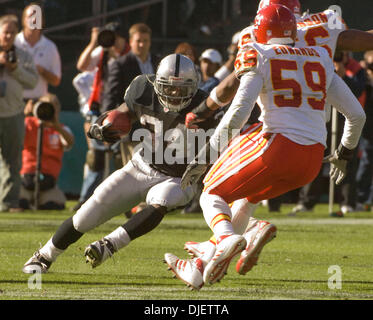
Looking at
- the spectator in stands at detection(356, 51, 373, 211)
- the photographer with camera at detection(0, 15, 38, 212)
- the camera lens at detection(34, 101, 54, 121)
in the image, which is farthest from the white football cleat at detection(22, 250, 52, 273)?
the spectator in stands at detection(356, 51, 373, 211)

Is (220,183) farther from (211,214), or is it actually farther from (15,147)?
(15,147)

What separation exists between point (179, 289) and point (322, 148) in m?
1.10

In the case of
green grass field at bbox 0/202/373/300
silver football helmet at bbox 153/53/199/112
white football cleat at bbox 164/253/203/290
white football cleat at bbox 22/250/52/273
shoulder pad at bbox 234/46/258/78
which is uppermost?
shoulder pad at bbox 234/46/258/78

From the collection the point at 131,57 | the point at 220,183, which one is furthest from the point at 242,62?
the point at 131,57

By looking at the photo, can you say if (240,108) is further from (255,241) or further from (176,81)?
(176,81)

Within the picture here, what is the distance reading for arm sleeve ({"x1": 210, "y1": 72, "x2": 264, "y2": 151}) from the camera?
5.00 meters

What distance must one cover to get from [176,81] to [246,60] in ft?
2.93

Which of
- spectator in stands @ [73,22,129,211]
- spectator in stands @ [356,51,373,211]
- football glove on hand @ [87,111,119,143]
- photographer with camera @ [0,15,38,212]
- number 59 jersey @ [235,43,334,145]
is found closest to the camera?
number 59 jersey @ [235,43,334,145]

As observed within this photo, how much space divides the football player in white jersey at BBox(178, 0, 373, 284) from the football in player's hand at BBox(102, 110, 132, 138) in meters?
0.46

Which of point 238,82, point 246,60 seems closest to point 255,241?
point 238,82

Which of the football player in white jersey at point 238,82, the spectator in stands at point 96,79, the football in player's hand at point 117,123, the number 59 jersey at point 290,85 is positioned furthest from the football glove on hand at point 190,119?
the spectator in stands at point 96,79

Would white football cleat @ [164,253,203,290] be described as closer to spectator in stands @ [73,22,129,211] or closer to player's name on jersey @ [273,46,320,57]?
player's name on jersey @ [273,46,320,57]

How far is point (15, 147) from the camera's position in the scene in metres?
10.2
